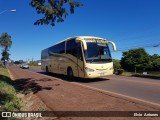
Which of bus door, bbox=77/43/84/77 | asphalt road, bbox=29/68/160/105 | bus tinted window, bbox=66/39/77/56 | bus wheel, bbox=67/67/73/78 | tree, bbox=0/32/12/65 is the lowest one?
asphalt road, bbox=29/68/160/105

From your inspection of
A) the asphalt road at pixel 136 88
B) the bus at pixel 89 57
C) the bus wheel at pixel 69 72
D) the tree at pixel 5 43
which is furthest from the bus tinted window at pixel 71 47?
the tree at pixel 5 43

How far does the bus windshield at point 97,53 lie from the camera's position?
1780cm

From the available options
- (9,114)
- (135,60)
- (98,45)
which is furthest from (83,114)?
(135,60)

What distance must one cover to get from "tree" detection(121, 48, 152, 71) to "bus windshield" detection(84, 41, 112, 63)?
46.7m

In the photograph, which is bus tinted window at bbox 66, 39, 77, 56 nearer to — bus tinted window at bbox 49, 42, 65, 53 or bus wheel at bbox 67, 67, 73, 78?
bus wheel at bbox 67, 67, 73, 78

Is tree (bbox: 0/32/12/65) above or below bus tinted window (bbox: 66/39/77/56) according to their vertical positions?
above

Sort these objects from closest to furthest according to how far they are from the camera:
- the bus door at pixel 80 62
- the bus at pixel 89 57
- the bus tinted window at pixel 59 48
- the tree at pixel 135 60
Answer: the bus at pixel 89 57 → the bus door at pixel 80 62 → the bus tinted window at pixel 59 48 → the tree at pixel 135 60

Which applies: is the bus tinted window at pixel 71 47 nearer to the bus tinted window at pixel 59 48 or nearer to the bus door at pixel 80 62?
the bus door at pixel 80 62

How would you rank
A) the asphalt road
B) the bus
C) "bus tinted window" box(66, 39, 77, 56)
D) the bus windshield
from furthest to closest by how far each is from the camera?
"bus tinted window" box(66, 39, 77, 56)
the bus windshield
the bus
the asphalt road

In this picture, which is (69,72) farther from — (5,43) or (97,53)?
(5,43)

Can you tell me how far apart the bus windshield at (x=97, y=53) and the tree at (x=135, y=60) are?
4668 centimetres

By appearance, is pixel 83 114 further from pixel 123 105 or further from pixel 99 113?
pixel 123 105

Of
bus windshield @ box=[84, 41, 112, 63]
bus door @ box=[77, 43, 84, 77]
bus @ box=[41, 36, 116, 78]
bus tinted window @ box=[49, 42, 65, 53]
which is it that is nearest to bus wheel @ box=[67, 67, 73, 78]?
bus @ box=[41, 36, 116, 78]

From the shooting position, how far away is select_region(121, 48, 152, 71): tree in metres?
65.5
